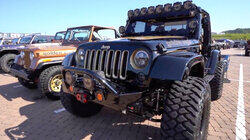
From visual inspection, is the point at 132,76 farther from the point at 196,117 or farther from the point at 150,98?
the point at 196,117

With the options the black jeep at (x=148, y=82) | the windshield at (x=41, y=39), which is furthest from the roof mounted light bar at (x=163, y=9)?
the windshield at (x=41, y=39)

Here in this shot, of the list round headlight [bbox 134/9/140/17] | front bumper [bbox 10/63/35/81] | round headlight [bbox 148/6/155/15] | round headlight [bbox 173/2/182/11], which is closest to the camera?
round headlight [bbox 173/2/182/11]

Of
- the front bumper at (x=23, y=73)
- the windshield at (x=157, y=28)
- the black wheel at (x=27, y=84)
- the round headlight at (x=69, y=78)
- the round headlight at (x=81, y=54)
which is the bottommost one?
the black wheel at (x=27, y=84)

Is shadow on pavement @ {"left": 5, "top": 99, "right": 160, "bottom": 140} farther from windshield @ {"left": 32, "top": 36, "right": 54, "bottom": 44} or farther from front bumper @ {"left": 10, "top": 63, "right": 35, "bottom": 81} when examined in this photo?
windshield @ {"left": 32, "top": 36, "right": 54, "bottom": 44}

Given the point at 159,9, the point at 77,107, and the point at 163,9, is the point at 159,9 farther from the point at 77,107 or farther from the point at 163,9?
the point at 77,107

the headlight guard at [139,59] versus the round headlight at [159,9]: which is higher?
the round headlight at [159,9]

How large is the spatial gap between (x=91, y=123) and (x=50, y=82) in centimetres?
179

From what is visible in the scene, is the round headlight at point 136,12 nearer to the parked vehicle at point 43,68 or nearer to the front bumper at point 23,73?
the parked vehicle at point 43,68

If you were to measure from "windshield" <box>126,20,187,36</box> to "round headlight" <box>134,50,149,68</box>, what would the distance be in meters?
1.52

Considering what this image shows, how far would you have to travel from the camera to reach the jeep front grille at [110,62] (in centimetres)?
226

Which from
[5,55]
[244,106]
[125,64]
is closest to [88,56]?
[125,64]

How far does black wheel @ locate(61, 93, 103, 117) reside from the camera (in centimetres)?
305

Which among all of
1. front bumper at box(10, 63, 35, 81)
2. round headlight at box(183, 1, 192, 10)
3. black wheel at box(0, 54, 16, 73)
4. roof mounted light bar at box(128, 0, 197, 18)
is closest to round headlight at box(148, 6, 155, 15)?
roof mounted light bar at box(128, 0, 197, 18)

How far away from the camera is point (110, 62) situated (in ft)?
7.80
